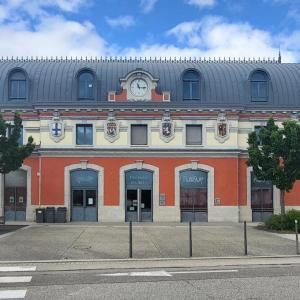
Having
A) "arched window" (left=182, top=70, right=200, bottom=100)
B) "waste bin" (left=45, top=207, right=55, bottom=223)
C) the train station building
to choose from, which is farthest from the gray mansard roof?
"waste bin" (left=45, top=207, right=55, bottom=223)

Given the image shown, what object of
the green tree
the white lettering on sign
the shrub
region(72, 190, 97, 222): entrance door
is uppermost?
the green tree

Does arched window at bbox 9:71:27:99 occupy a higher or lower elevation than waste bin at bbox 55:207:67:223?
higher

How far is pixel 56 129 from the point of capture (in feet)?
113

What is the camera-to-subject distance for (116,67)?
123 ft

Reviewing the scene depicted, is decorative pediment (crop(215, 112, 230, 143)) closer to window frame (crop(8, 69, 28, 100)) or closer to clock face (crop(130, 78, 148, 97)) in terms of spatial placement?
clock face (crop(130, 78, 148, 97))

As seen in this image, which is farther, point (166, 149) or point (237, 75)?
point (237, 75)

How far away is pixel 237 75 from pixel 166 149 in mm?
7511

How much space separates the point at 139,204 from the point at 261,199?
808 cm

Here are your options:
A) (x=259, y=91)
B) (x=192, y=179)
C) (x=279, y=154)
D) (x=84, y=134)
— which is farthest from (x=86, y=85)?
(x=279, y=154)

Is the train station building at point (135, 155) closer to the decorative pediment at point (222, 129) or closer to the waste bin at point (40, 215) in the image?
the decorative pediment at point (222, 129)

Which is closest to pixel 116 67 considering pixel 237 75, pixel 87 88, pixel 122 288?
pixel 87 88

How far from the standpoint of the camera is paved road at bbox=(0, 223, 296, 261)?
16.4m

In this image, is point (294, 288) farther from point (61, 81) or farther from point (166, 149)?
point (61, 81)

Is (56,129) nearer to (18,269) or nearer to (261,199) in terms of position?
(261,199)
